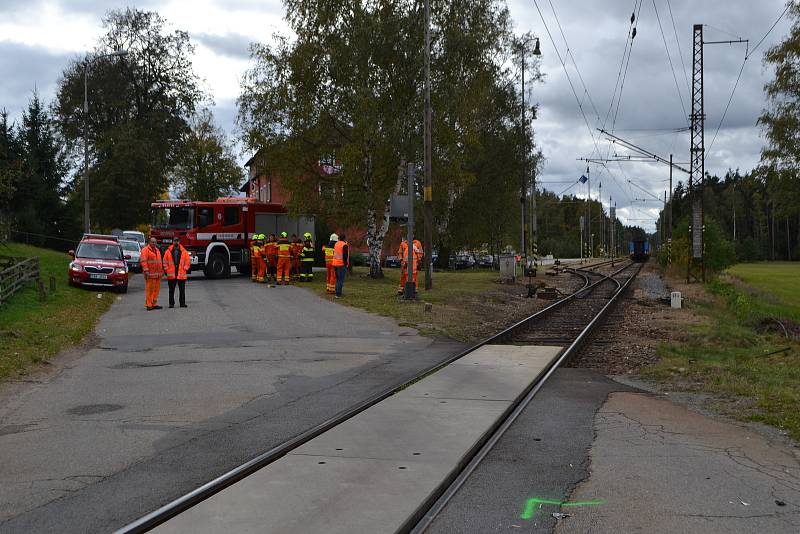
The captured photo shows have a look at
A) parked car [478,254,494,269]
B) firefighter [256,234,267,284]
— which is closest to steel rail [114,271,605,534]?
firefighter [256,234,267,284]

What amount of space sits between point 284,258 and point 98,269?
608cm

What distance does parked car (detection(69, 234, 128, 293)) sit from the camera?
82.3 feet

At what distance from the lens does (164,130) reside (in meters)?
55.1

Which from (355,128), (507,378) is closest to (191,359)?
(507,378)

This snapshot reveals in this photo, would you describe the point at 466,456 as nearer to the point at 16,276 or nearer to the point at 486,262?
the point at 16,276

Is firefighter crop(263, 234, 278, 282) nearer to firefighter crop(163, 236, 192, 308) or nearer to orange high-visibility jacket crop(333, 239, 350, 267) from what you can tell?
orange high-visibility jacket crop(333, 239, 350, 267)

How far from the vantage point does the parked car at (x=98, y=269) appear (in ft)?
82.3

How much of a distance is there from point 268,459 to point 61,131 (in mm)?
54150

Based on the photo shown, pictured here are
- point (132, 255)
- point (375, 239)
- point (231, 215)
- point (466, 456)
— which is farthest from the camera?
point (132, 255)

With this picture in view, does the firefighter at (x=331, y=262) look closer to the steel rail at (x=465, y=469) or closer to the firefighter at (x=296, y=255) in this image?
the firefighter at (x=296, y=255)

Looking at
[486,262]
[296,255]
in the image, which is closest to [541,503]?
[296,255]

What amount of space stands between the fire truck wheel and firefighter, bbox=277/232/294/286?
3615 mm

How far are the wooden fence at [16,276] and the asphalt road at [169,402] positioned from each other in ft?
13.1

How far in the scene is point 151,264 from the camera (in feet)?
64.5
